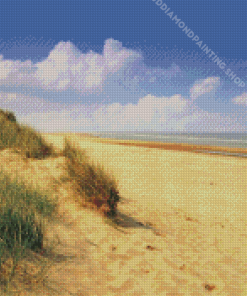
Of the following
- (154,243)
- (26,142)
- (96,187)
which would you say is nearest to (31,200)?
(96,187)

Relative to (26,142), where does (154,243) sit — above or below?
below

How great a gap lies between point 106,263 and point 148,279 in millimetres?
740

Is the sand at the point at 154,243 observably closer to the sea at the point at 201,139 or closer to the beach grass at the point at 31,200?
the beach grass at the point at 31,200

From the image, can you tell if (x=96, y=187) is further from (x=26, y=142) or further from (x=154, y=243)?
(x=26, y=142)

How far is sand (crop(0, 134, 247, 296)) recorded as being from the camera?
342 cm

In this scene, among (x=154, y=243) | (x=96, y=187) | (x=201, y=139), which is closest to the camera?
(x=154, y=243)

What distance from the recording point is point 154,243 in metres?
4.82

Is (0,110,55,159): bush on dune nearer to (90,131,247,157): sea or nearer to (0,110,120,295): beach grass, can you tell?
(0,110,120,295): beach grass

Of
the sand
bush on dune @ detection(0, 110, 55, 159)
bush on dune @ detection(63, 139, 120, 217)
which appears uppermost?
bush on dune @ detection(0, 110, 55, 159)

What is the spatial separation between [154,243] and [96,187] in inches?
72.6

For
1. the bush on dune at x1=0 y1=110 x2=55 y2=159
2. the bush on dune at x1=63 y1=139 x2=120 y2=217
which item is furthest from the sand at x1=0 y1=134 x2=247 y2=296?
the bush on dune at x1=0 y1=110 x2=55 y2=159

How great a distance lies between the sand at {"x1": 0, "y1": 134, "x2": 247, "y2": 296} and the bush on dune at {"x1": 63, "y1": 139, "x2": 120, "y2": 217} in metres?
0.30

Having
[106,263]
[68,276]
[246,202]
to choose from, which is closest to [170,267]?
[106,263]

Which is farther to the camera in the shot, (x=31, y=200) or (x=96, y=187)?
A: (x=96, y=187)
